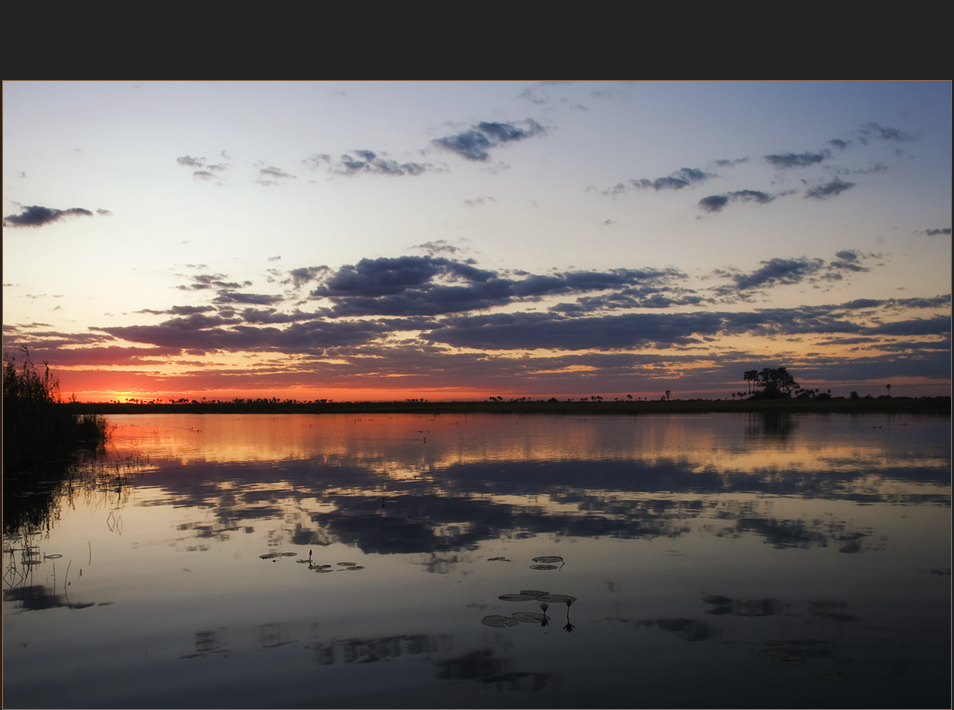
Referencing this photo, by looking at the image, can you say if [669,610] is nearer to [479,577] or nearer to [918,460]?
[479,577]

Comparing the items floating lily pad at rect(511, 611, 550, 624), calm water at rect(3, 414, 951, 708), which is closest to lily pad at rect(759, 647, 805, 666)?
calm water at rect(3, 414, 951, 708)

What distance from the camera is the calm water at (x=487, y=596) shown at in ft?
22.0

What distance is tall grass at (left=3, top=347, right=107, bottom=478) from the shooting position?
25.1 meters

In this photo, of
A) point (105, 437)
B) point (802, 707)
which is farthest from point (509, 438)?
point (802, 707)

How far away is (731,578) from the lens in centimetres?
1002

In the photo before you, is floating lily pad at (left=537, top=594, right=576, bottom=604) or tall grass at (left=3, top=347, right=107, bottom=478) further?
tall grass at (left=3, top=347, right=107, bottom=478)

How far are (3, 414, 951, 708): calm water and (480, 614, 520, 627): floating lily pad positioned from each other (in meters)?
0.08

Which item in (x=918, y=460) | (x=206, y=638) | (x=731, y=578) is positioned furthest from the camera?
(x=918, y=460)

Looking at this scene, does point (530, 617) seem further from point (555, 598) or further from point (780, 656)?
point (780, 656)

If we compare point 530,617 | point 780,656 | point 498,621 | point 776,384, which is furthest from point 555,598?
point 776,384

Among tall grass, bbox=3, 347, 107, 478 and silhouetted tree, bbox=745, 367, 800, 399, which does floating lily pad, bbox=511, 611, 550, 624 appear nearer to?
tall grass, bbox=3, 347, 107, 478

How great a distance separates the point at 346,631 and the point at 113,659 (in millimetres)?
2725

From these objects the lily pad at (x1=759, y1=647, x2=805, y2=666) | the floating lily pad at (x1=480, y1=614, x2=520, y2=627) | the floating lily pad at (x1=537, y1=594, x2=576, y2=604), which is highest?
the floating lily pad at (x1=537, y1=594, x2=576, y2=604)

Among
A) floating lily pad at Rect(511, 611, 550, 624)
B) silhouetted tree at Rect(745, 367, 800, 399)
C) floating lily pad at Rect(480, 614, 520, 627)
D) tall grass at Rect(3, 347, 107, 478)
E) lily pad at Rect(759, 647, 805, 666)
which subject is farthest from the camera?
silhouetted tree at Rect(745, 367, 800, 399)
